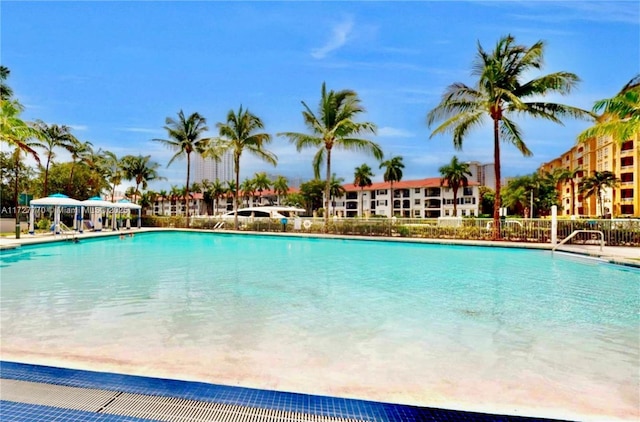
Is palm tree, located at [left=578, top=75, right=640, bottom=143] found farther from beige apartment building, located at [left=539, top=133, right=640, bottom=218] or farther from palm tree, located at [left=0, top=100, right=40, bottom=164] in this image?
beige apartment building, located at [left=539, top=133, right=640, bottom=218]

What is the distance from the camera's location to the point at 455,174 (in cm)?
6366

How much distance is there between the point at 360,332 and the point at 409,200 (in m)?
72.3

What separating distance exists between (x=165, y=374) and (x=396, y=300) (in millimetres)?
4598

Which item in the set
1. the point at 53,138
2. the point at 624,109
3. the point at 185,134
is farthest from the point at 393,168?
the point at 624,109

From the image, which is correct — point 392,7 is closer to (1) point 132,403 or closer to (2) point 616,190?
(1) point 132,403

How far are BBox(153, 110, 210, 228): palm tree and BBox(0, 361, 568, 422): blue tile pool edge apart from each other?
31165mm

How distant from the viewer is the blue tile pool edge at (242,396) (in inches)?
102

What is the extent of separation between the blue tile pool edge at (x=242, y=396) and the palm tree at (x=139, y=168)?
1749 inches

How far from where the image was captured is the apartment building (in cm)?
6825

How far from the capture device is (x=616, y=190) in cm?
5103

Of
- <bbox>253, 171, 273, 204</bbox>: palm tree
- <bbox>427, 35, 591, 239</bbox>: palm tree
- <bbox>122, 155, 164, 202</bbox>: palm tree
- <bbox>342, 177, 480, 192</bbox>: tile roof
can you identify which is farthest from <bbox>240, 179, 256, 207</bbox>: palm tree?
<bbox>427, 35, 591, 239</bbox>: palm tree

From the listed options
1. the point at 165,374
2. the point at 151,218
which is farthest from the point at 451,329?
the point at 151,218

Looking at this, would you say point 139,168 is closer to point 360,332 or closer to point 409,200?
point 360,332

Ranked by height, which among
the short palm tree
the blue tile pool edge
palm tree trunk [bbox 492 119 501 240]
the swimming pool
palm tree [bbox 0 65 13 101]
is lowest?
the swimming pool
